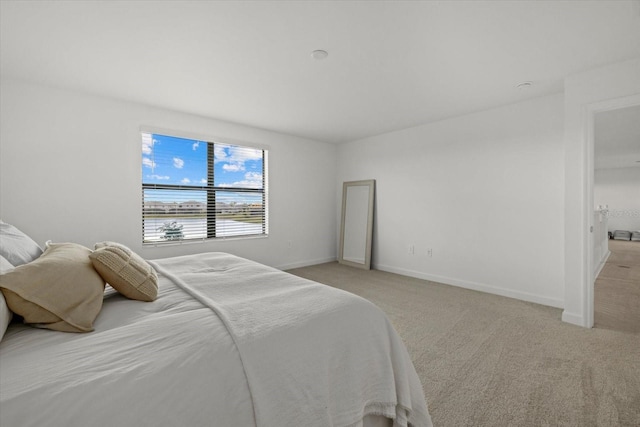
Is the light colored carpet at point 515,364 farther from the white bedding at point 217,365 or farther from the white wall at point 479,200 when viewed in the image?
the white bedding at point 217,365

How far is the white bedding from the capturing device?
2.56 ft

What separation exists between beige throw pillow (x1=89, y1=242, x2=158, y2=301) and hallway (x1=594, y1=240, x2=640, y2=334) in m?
3.75

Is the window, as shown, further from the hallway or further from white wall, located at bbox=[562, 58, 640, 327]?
the hallway

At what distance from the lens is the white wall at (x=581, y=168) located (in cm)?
260

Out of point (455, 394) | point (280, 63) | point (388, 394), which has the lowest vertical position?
point (455, 394)

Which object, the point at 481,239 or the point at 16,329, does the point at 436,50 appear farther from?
the point at 16,329

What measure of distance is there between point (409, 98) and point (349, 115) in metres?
0.89

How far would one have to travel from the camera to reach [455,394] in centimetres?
175

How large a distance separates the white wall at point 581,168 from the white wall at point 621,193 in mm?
2469

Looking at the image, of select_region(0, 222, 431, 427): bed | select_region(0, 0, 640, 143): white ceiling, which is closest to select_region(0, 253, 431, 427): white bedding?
select_region(0, 222, 431, 427): bed

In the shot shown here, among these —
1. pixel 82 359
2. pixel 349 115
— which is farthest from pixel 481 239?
pixel 82 359

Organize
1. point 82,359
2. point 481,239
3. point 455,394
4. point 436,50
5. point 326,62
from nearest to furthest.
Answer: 1. point 82,359
2. point 455,394
3. point 436,50
4. point 326,62
5. point 481,239

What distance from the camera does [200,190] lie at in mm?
4188

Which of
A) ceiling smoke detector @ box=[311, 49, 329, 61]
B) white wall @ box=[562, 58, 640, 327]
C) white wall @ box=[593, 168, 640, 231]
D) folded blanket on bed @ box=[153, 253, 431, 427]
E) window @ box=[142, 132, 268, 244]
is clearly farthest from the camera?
white wall @ box=[593, 168, 640, 231]
